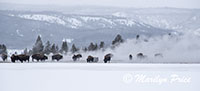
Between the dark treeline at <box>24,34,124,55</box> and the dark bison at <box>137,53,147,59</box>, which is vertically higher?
the dark treeline at <box>24,34,124,55</box>

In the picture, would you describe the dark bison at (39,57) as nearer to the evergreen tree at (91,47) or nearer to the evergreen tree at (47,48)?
the evergreen tree at (47,48)

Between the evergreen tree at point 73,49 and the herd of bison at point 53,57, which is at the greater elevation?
the evergreen tree at point 73,49

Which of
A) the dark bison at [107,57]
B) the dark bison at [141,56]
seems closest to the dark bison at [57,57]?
the dark bison at [107,57]

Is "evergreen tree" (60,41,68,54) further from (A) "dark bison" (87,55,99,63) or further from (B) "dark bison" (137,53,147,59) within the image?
(B) "dark bison" (137,53,147,59)

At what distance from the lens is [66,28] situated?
7.11 ft

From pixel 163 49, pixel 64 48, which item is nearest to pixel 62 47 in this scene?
pixel 64 48
